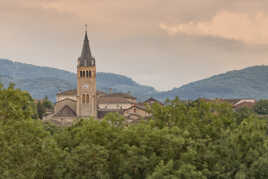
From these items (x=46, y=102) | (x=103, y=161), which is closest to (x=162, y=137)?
(x=103, y=161)

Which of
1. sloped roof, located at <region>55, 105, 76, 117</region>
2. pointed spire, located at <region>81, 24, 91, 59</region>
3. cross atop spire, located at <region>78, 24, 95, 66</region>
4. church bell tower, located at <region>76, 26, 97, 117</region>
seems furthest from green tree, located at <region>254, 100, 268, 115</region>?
sloped roof, located at <region>55, 105, 76, 117</region>

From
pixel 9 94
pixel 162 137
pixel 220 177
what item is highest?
pixel 9 94

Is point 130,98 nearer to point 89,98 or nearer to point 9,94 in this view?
point 89,98

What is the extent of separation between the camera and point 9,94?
41.4 meters

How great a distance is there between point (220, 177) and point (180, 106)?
8442mm

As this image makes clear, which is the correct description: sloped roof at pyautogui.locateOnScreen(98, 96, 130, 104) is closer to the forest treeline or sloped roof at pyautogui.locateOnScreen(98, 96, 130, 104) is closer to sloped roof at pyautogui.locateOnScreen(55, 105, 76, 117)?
sloped roof at pyautogui.locateOnScreen(55, 105, 76, 117)

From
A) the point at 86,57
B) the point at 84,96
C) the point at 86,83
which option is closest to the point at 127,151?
the point at 86,57

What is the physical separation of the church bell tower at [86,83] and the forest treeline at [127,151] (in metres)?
100

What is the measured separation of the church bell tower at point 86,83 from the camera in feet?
477

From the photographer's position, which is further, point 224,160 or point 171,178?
point 224,160

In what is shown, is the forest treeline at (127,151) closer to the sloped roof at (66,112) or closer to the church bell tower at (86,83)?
the church bell tower at (86,83)

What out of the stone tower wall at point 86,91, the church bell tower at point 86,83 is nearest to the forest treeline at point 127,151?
the church bell tower at point 86,83

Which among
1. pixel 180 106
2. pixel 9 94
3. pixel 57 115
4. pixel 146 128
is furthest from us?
pixel 57 115

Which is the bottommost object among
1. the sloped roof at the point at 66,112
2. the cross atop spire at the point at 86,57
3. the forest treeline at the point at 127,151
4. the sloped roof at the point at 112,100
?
the forest treeline at the point at 127,151
